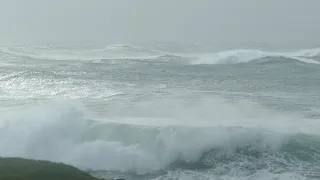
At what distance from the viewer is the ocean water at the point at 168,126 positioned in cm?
1914

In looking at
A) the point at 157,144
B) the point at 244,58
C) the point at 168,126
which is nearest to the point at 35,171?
the point at 157,144

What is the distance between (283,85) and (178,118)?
1394 cm

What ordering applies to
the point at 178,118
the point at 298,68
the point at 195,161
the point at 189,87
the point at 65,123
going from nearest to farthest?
the point at 195,161 → the point at 65,123 → the point at 178,118 → the point at 189,87 → the point at 298,68

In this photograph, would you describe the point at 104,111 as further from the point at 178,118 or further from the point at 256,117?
the point at 256,117

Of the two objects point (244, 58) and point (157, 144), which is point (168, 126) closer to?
point (157, 144)

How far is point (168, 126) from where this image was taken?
22797 mm

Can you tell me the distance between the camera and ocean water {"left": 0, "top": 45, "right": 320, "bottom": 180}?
62.8ft

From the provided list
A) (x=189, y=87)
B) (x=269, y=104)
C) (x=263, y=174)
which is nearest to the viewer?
(x=263, y=174)

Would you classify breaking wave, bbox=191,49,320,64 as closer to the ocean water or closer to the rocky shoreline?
the ocean water

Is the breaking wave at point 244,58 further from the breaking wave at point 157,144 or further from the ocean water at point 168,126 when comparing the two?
the breaking wave at point 157,144

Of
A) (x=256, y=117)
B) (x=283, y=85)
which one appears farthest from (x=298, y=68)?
(x=256, y=117)

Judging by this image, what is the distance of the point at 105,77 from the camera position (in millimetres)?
40625

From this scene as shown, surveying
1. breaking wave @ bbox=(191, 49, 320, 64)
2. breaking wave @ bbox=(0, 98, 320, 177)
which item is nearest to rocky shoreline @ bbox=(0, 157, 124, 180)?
breaking wave @ bbox=(0, 98, 320, 177)

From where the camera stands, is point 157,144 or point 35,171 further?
point 157,144
